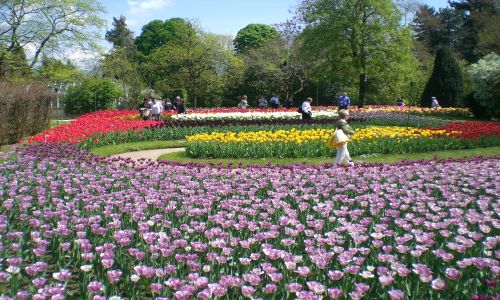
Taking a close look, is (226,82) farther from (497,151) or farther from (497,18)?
(497,151)

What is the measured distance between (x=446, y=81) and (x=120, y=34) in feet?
173

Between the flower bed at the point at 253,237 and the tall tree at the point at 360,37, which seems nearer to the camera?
the flower bed at the point at 253,237

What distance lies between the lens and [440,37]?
5728cm

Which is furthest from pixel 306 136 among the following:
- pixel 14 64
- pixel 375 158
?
pixel 14 64

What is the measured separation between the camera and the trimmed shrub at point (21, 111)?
619 inches

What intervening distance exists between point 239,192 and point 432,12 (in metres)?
63.1

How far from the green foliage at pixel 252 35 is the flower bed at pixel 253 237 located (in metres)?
62.2

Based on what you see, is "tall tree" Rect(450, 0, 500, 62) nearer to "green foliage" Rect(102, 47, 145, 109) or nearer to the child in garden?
"green foliage" Rect(102, 47, 145, 109)

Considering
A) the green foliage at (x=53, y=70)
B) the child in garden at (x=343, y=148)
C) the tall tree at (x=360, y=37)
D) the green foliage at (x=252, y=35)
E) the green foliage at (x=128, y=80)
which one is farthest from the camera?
the green foliage at (x=252, y=35)

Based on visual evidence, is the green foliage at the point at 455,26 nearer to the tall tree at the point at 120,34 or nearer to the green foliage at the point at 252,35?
the green foliage at the point at 252,35

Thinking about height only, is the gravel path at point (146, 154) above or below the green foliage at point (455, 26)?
below

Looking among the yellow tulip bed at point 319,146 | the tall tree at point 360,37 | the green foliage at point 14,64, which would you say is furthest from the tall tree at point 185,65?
the yellow tulip bed at point 319,146

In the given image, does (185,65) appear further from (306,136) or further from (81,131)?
(306,136)

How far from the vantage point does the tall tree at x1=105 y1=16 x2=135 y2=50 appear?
2813 inches
